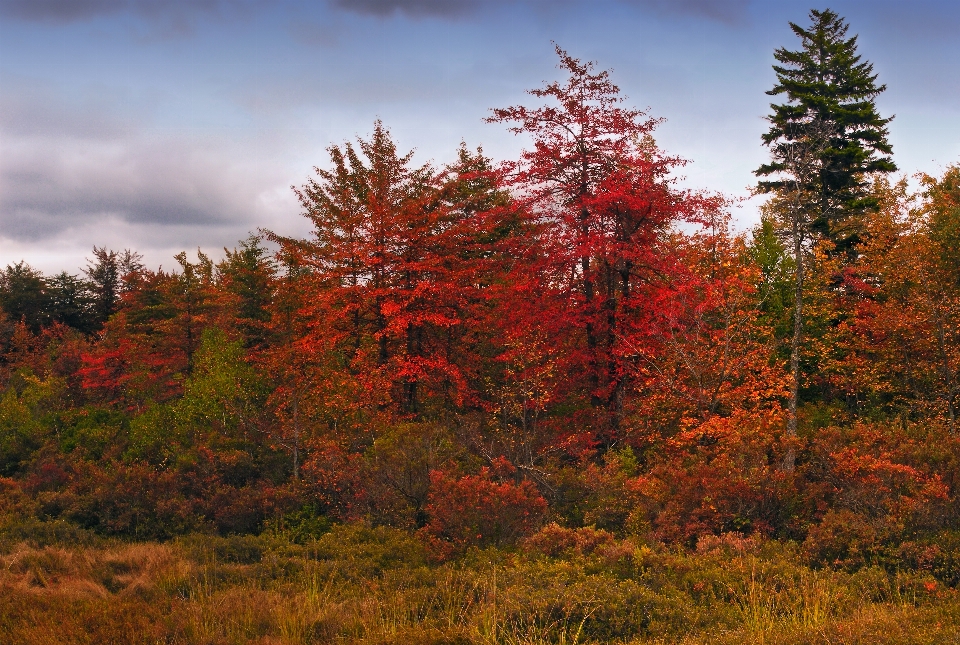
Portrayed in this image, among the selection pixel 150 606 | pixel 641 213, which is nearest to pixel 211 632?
pixel 150 606

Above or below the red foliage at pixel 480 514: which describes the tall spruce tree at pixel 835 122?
above

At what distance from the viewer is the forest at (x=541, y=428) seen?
8008 millimetres

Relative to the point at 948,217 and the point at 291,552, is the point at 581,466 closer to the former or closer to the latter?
the point at 291,552

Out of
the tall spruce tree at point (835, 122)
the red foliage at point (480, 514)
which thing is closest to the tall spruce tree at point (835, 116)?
the tall spruce tree at point (835, 122)

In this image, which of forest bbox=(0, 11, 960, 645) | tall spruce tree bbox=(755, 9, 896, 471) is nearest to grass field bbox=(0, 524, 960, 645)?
forest bbox=(0, 11, 960, 645)

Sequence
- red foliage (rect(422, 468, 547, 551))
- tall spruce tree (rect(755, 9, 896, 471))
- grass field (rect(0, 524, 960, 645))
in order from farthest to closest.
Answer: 1. tall spruce tree (rect(755, 9, 896, 471))
2. red foliage (rect(422, 468, 547, 551))
3. grass field (rect(0, 524, 960, 645))

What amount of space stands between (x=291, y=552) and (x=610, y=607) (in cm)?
689

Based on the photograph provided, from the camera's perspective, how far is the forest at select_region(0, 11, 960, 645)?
801cm

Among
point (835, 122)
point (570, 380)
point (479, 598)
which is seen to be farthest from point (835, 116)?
point (479, 598)

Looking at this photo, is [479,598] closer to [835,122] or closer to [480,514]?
[480,514]

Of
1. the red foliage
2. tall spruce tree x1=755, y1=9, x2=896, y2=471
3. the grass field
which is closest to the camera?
the grass field

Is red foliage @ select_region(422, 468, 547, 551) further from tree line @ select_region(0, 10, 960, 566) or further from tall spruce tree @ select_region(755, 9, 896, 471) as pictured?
tall spruce tree @ select_region(755, 9, 896, 471)

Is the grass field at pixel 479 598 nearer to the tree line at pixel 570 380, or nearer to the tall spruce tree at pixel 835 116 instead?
the tree line at pixel 570 380

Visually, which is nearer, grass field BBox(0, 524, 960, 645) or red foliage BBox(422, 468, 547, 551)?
grass field BBox(0, 524, 960, 645)
